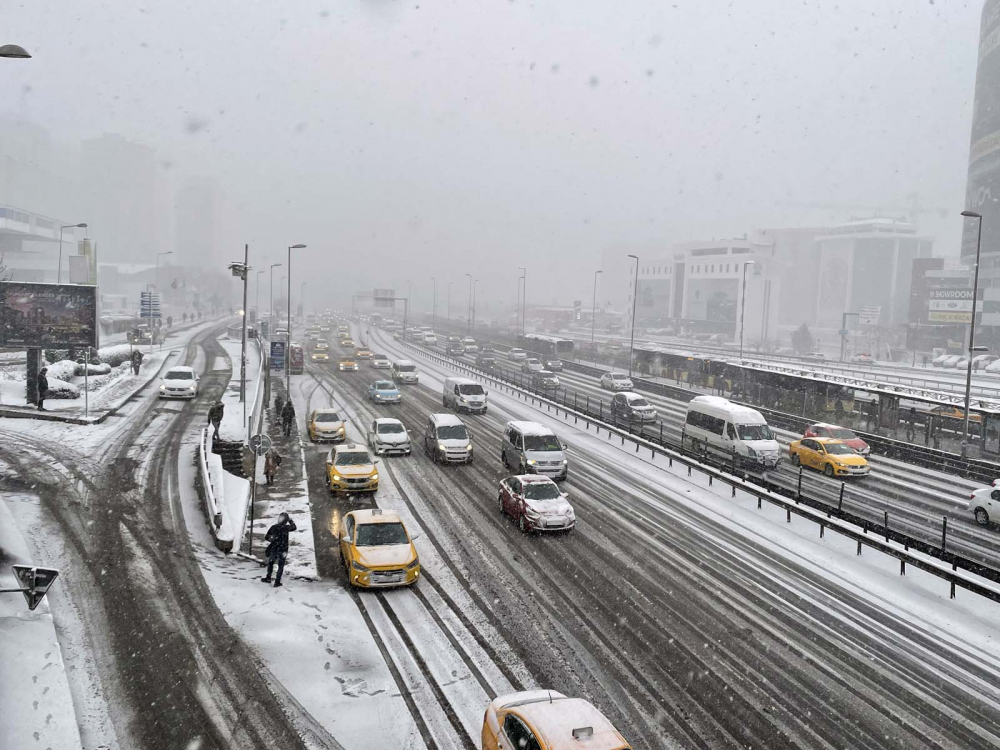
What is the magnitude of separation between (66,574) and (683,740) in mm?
11576

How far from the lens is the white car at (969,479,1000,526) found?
66.8ft

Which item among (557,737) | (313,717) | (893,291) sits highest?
(893,291)

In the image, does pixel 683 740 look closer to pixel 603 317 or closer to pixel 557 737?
pixel 557 737

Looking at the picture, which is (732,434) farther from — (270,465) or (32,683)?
(32,683)

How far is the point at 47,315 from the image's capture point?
32.6m

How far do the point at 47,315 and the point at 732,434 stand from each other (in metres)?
29.5

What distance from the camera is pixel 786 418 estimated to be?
3825 centimetres

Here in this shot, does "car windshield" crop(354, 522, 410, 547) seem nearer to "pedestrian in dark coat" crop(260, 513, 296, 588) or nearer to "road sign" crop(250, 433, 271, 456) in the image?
"pedestrian in dark coat" crop(260, 513, 296, 588)

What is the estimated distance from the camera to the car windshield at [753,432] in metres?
27.2

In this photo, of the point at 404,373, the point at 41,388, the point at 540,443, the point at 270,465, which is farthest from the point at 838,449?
the point at 41,388

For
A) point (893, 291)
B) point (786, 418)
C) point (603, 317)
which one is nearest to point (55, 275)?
point (603, 317)

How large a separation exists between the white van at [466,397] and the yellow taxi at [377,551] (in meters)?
22.4

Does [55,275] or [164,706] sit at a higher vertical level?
[55,275]

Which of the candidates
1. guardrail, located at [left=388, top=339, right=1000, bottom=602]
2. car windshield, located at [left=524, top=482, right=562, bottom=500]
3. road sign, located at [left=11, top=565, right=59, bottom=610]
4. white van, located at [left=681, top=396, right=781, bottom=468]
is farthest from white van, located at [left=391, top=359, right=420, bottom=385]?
road sign, located at [left=11, top=565, right=59, bottom=610]
